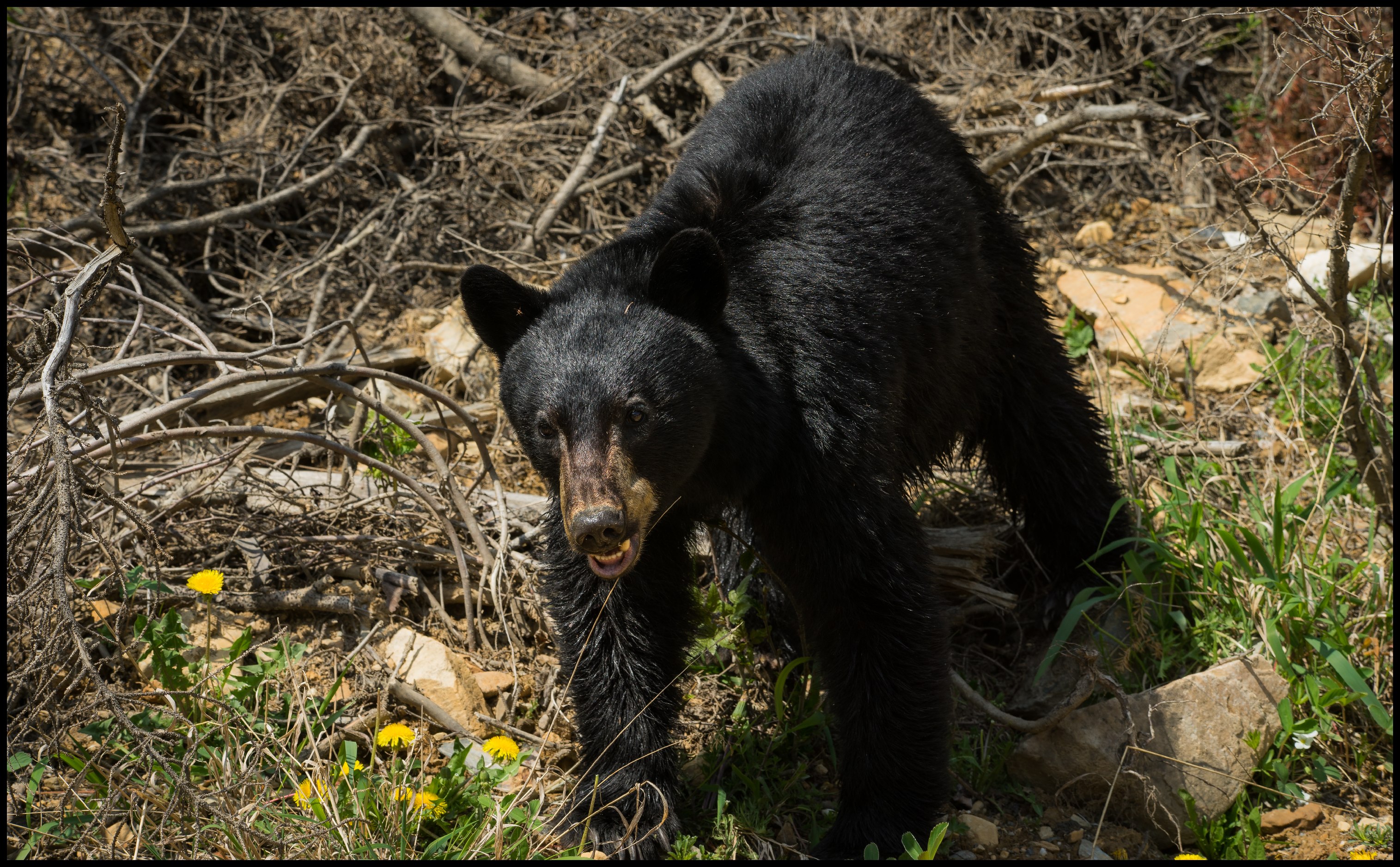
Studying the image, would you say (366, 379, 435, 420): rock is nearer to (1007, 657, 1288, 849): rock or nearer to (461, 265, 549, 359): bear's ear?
(461, 265, 549, 359): bear's ear

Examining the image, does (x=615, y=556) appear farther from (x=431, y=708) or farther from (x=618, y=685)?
(x=431, y=708)

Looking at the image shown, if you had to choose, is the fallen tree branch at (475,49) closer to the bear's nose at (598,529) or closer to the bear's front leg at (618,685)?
the bear's front leg at (618,685)

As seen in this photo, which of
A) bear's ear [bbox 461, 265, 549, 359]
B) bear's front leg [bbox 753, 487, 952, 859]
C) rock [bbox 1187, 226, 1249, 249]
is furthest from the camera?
rock [bbox 1187, 226, 1249, 249]

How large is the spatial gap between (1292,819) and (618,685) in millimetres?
2236

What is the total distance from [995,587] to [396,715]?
2492 millimetres

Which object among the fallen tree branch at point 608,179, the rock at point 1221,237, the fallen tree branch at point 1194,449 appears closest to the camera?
the fallen tree branch at point 1194,449

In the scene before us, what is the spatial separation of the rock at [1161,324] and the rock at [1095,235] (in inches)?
12.7

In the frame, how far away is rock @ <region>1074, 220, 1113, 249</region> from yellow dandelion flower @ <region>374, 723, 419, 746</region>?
4.84 m

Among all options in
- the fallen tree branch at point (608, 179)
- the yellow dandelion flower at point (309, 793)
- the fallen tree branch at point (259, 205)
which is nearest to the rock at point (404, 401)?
the fallen tree branch at point (259, 205)

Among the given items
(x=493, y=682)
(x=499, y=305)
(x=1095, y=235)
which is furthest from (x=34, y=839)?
(x=1095, y=235)

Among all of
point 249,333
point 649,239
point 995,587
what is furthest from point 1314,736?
point 249,333

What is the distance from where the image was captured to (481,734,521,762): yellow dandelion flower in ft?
9.89

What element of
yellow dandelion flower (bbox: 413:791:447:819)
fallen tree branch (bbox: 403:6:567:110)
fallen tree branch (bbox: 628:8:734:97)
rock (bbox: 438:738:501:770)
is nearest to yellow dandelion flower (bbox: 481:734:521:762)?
rock (bbox: 438:738:501:770)

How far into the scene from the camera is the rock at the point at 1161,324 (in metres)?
5.36
